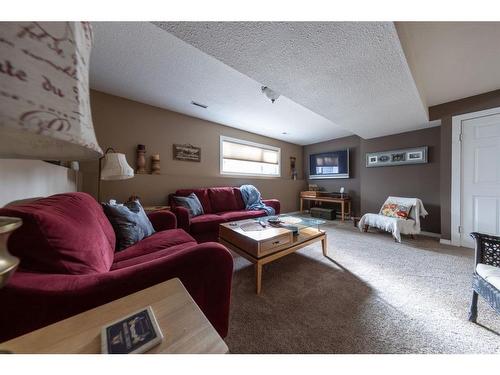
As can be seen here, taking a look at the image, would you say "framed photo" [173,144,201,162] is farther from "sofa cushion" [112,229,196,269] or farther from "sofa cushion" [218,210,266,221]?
"sofa cushion" [112,229,196,269]

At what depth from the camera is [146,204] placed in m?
2.83

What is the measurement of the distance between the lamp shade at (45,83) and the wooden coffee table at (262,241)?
1457 millimetres

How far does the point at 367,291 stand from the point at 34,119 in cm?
201

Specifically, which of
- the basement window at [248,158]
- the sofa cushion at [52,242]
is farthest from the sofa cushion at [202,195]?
the sofa cushion at [52,242]

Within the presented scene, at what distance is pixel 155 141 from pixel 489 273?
3.83 meters

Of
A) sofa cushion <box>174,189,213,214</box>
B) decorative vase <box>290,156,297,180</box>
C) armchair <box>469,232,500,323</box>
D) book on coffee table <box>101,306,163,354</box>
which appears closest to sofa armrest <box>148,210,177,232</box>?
sofa cushion <box>174,189,213,214</box>

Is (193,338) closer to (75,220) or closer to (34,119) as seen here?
(34,119)

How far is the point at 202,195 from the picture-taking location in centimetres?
312

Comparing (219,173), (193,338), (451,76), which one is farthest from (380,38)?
(219,173)

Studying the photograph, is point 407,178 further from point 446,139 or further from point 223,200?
point 223,200

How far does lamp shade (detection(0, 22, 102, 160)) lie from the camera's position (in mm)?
194

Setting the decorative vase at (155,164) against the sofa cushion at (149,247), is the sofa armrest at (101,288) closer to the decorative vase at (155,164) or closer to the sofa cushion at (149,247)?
the sofa cushion at (149,247)
